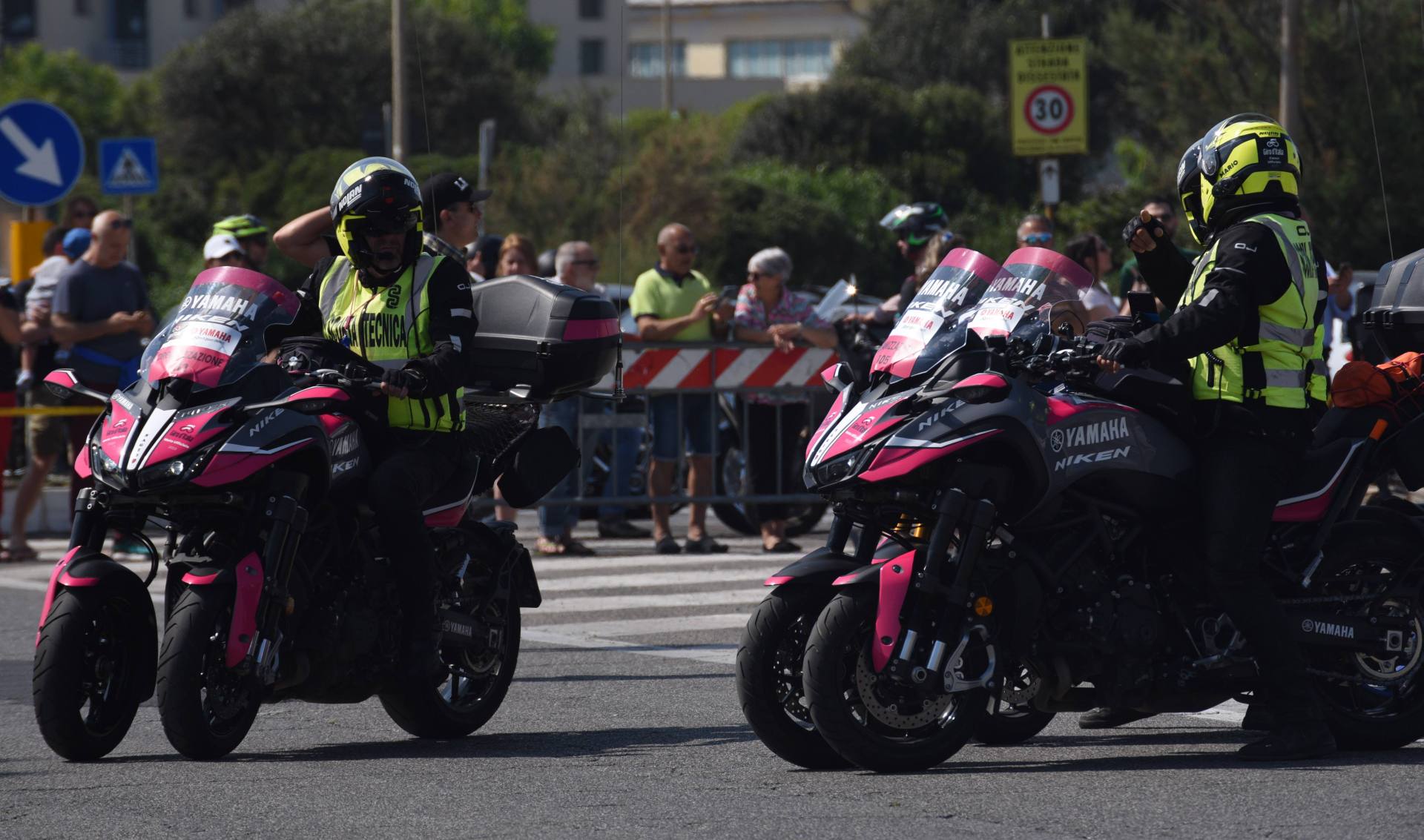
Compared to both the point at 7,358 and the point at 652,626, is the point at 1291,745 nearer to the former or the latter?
the point at 652,626

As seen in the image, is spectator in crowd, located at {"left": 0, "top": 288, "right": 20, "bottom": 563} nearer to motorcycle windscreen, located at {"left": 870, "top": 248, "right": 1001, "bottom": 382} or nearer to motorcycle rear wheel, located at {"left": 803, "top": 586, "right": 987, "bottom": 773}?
motorcycle windscreen, located at {"left": 870, "top": 248, "right": 1001, "bottom": 382}

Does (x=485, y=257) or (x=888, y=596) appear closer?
(x=888, y=596)

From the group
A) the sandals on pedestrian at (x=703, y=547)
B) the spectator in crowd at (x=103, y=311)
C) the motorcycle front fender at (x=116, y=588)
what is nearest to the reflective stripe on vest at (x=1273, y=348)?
the motorcycle front fender at (x=116, y=588)

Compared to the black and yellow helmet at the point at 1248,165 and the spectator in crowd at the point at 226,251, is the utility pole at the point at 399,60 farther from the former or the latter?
the black and yellow helmet at the point at 1248,165

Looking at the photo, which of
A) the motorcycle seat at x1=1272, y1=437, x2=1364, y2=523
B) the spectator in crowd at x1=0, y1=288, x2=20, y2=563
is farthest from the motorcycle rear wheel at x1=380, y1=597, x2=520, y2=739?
the spectator in crowd at x1=0, y1=288, x2=20, y2=563

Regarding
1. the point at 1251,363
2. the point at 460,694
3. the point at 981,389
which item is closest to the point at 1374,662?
the point at 1251,363

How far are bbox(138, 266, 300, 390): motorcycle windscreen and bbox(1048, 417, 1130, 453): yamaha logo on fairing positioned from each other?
2380mm

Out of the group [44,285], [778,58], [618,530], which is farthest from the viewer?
[778,58]

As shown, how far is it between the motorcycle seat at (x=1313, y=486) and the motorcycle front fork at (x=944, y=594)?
1052 millimetres

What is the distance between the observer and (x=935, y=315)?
6555 millimetres

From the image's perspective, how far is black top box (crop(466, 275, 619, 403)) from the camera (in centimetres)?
762

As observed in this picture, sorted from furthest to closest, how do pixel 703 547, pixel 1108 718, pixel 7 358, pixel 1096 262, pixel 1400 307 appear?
pixel 703 547 < pixel 7 358 < pixel 1096 262 < pixel 1400 307 < pixel 1108 718

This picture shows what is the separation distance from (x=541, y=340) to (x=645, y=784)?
1.93 meters

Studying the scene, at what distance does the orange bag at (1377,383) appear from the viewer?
6.82 m
